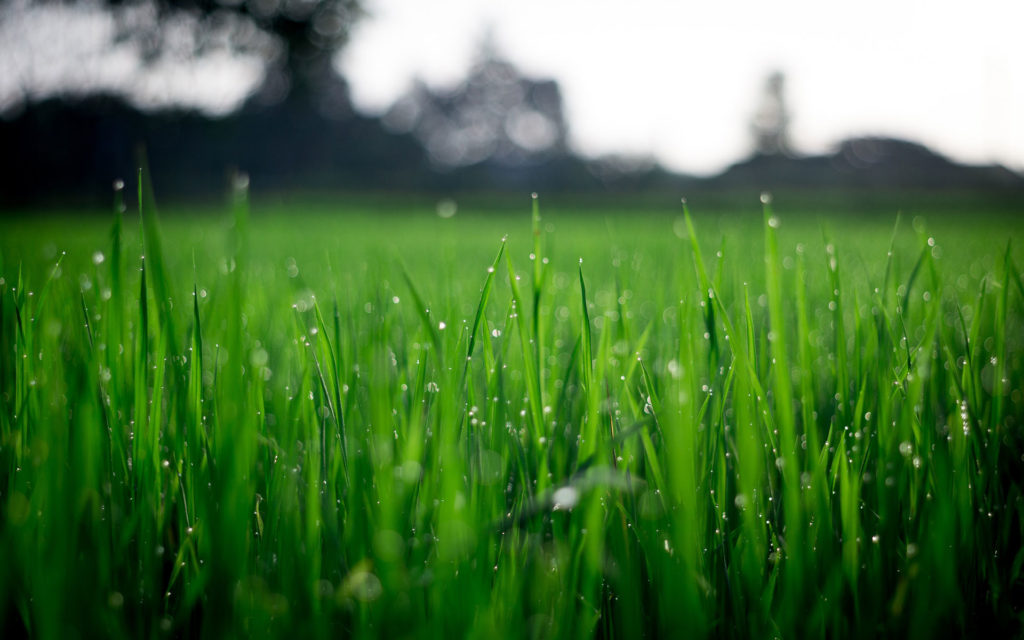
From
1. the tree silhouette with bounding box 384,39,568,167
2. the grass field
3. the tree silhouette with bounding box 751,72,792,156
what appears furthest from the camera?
the tree silhouette with bounding box 751,72,792,156

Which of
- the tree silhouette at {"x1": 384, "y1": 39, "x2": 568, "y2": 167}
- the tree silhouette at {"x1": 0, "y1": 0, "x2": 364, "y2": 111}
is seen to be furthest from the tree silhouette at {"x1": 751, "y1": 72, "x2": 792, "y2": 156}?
the tree silhouette at {"x1": 0, "y1": 0, "x2": 364, "y2": 111}

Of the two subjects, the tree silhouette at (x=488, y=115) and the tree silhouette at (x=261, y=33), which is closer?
the tree silhouette at (x=261, y=33)

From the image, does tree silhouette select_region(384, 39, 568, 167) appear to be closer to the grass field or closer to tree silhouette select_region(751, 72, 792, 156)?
tree silhouette select_region(751, 72, 792, 156)

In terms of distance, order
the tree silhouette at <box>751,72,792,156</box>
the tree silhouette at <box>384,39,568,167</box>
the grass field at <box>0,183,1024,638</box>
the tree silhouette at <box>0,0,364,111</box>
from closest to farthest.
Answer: the grass field at <box>0,183,1024,638</box>, the tree silhouette at <box>0,0,364,111</box>, the tree silhouette at <box>384,39,568,167</box>, the tree silhouette at <box>751,72,792,156</box>

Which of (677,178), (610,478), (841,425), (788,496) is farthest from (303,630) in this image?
(677,178)

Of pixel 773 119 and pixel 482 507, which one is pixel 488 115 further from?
pixel 482 507

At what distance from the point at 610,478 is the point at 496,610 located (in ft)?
0.49

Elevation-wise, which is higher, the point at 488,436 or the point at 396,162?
the point at 396,162

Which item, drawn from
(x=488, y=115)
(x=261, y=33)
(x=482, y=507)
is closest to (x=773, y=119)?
(x=488, y=115)

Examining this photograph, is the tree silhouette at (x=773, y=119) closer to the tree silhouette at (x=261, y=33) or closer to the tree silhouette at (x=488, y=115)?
the tree silhouette at (x=488, y=115)

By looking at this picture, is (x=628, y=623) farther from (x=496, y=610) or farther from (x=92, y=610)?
(x=92, y=610)

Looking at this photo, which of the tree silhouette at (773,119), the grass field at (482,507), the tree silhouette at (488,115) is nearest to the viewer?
the grass field at (482,507)

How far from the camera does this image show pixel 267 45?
18250mm

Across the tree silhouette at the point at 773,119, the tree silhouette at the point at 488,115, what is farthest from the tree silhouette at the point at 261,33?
the tree silhouette at the point at 773,119
